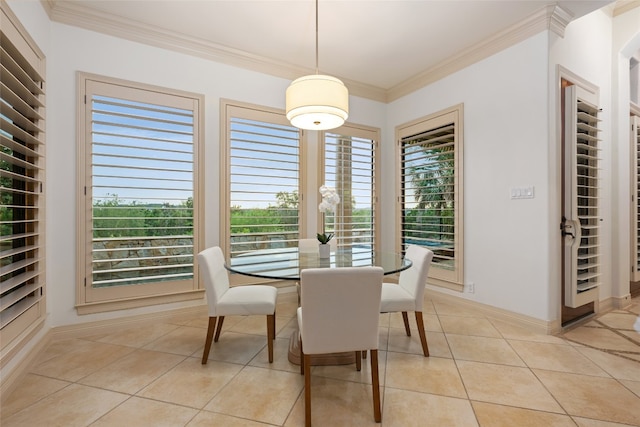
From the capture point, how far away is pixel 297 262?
2221mm

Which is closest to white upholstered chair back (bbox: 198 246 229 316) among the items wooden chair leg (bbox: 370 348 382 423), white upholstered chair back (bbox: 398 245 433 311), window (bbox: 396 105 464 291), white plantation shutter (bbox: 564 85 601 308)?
wooden chair leg (bbox: 370 348 382 423)

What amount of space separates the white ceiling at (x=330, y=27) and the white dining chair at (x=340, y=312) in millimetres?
2248

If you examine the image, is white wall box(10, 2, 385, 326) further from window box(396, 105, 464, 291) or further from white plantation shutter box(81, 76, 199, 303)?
window box(396, 105, 464, 291)

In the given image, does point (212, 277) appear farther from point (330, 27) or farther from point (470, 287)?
point (470, 287)

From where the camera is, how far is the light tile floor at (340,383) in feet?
5.26

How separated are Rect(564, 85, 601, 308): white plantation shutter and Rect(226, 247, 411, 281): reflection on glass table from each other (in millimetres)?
1619

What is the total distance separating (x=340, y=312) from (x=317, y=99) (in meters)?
1.39

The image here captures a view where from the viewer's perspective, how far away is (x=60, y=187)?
2.54m

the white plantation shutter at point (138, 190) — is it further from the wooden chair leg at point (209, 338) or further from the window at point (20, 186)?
the wooden chair leg at point (209, 338)

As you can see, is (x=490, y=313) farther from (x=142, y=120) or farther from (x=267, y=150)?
(x=142, y=120)

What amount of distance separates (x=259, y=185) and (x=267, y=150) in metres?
0.41

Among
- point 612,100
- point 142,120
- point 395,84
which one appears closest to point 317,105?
point 142,120

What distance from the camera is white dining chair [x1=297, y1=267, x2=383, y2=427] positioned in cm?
153

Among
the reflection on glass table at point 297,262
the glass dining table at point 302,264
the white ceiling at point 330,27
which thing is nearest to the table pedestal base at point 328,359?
the glass dining table at point 302,264
